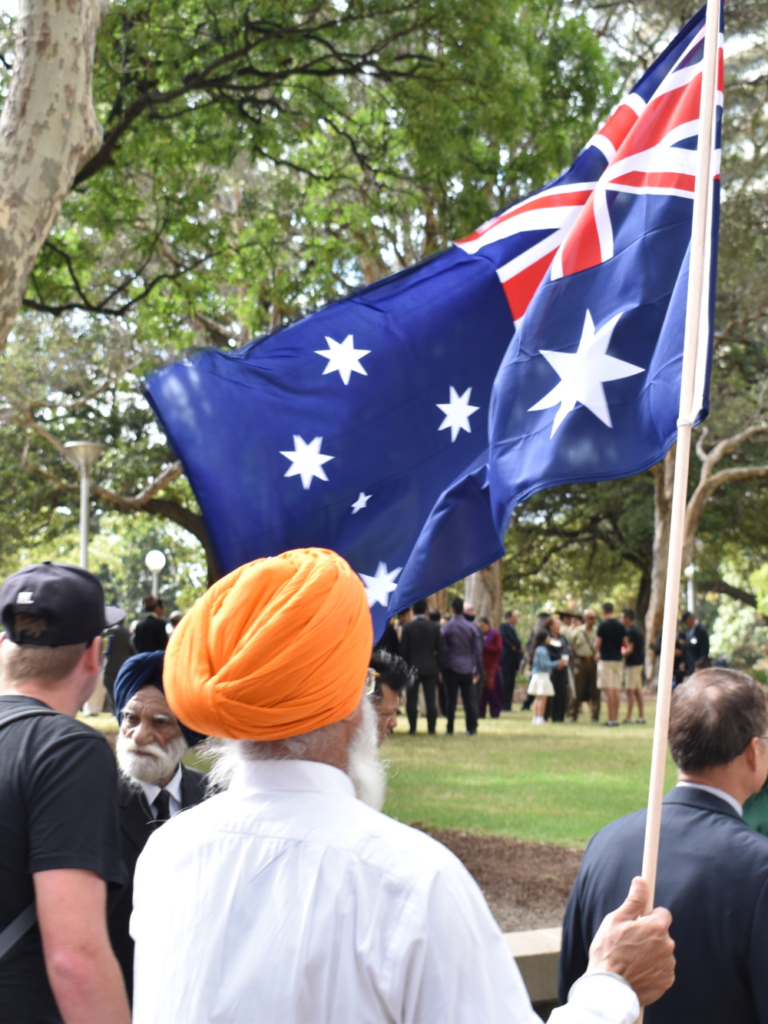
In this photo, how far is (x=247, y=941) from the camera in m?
1.44

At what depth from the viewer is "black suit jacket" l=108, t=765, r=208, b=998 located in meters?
2.56

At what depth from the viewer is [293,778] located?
157cm

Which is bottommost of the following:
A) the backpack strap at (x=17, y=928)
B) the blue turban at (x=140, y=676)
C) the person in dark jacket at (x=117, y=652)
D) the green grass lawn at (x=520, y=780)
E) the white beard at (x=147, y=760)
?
the green grass lawn at (x=520, y=780)

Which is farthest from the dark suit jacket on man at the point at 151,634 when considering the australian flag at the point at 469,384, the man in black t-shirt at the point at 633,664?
the man in black t-shirt at the point at 633,664

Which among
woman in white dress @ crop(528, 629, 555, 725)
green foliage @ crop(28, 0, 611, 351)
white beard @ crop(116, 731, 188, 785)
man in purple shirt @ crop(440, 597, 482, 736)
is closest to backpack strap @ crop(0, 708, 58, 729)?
white beard @ crop(116, 731, 188, 785)

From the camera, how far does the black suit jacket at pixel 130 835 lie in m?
2.56

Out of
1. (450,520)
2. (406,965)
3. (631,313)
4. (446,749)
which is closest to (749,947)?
(406,965)

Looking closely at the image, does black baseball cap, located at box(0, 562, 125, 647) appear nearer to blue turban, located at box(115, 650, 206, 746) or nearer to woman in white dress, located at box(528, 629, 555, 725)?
blue turban, located at box(115, 650, 206, 746)

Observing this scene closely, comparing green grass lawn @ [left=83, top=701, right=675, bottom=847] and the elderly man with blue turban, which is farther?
green grass lawn @ [left=83, top=701, right=675, bottom=847]

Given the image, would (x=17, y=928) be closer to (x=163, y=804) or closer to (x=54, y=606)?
(x=54, y=606)

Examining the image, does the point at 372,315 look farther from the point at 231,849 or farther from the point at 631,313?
the point at 231,849

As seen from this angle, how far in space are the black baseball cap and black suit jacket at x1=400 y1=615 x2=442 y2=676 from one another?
12.9m

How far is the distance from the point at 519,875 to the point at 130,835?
15.5 feet

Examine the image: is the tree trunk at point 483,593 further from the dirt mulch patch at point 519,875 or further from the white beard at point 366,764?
the white beard at point 366,764
